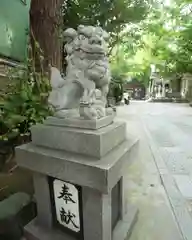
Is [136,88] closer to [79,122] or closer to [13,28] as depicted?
[13,28]

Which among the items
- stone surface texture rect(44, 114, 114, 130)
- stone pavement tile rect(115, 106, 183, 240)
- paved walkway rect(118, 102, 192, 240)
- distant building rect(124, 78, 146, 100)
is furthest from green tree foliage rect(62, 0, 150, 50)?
distant building rect(124, 78, 146, 100)

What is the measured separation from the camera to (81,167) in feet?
3.78

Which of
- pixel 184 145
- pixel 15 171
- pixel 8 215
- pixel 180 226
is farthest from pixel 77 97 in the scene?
pixel 184 145

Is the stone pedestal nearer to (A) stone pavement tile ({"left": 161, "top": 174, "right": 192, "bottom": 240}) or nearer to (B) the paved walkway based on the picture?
(B) the paved walkway

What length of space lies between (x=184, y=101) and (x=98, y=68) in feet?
52.3

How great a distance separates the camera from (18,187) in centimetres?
218

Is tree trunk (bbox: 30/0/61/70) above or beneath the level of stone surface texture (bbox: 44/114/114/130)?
above

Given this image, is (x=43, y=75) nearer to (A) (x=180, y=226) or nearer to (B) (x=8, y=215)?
(B) (x=8, y=215)

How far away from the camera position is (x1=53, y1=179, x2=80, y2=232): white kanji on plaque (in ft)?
4.39

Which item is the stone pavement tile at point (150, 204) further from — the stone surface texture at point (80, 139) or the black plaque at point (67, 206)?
the stone surface texture at point (80, 139)

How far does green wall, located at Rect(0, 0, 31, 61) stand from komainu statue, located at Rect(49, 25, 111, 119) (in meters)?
2.85

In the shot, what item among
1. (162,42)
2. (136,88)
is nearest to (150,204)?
(162,42)

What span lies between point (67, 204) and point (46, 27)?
108 inches

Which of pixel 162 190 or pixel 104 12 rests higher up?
pixel 104 12
